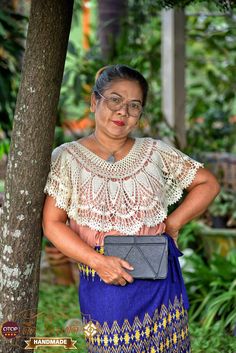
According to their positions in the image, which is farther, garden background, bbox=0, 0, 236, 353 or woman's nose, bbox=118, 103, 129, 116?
garden background, bbox=0, 0, 236, 353

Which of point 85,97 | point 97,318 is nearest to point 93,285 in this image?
point 97,318

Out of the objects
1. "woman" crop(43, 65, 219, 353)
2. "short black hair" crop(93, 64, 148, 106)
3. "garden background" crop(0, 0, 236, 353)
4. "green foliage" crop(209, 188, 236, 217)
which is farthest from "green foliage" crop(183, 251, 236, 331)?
"short black hair" crop(93, 64, 148, 106)

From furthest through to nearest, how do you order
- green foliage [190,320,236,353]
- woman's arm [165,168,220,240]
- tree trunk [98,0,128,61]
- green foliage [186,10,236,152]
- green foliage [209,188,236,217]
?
green foliage [186,10,236,152] < tree trunk [98,0,128,61] < green foliage [209,188,236,217] < green foliage [190,320,236,353] < woman's arm [165,168,220,240]

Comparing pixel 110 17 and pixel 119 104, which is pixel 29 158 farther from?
pixel 110 17

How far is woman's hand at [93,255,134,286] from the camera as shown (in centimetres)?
261

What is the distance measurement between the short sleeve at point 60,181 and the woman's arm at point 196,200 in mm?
457

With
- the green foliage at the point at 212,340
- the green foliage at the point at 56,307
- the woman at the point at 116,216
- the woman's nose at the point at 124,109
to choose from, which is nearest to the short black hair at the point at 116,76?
the woman at the point at 116,216

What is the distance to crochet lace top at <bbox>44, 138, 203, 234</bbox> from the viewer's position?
8.91 ft

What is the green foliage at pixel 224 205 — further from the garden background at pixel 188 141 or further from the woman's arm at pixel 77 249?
the woman's arm at pixel 77 249

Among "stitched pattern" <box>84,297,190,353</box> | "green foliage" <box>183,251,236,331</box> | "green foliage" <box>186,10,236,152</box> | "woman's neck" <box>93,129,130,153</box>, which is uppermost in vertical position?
"green foliage" <box>186,10,236,152</box>

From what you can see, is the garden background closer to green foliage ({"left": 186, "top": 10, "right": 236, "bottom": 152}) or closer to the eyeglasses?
green foliage ({"left": 186, "top": 10, "right": 236, "bottom": 152})

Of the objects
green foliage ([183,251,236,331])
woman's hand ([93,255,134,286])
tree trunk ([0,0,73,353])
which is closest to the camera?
woman's hand ([93,255,134,286])

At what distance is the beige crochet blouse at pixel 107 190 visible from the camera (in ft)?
8.91

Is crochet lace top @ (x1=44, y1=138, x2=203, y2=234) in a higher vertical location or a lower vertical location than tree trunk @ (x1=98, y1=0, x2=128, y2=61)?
lower
